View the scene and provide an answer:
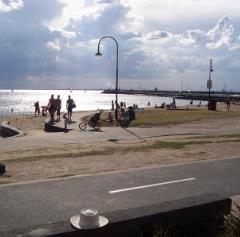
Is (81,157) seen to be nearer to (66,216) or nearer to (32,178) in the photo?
(32,178)

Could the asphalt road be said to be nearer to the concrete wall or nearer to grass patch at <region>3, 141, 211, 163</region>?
the concrete wall

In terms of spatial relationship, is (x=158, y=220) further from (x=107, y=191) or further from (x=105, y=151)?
(x=105, y=151)

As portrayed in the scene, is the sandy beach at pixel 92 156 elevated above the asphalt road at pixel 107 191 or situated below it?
Result: below

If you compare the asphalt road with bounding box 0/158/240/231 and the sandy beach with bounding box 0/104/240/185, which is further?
the sandy beach with bounding box 0/104/240/185

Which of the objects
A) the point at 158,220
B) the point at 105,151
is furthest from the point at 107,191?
the point at 105,151

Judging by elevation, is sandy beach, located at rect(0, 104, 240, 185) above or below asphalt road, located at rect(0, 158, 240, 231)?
below

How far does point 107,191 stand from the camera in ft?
31.3

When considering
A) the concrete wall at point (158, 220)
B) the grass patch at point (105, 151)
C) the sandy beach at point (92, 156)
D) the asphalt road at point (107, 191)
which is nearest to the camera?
the concrete wall at point (158, 220)

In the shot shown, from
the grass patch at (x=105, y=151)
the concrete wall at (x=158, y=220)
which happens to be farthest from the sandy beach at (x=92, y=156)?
the concrete wall at (x=158, y=220)

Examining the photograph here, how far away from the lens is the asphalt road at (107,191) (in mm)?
7859

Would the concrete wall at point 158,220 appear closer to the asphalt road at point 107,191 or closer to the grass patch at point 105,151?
the asphalt road at point 107,191

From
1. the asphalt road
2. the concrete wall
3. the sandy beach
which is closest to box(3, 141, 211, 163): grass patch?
the sandy beach

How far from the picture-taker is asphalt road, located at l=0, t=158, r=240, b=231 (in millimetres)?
7859

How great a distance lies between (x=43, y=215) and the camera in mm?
7688
